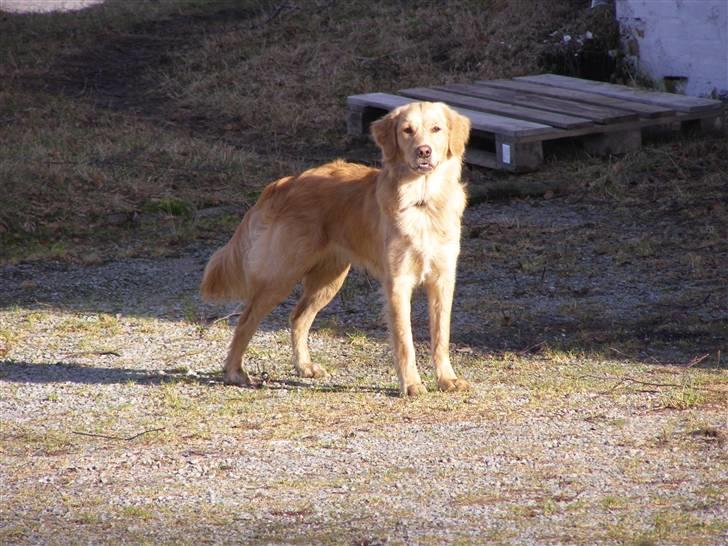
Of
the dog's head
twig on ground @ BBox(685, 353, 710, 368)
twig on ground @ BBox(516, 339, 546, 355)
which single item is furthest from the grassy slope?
twig on ground @ BBox(685, 353, 710, 368)

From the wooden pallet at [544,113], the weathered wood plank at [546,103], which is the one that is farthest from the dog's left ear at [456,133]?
the weathered wood plank at [546,103]

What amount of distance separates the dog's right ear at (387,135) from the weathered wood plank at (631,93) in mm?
5704

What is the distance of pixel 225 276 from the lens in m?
6.34

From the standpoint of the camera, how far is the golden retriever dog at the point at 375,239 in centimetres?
568

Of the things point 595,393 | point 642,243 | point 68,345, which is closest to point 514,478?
point 595,393

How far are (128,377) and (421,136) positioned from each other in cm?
188

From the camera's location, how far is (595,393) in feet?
18.3

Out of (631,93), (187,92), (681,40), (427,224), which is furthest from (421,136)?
(187,92)

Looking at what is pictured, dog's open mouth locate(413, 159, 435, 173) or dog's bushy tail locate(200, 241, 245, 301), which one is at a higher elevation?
dog's open mouth locate(413, 159, 435, 173)

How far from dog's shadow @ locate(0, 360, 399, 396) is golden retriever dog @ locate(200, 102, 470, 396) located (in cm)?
13

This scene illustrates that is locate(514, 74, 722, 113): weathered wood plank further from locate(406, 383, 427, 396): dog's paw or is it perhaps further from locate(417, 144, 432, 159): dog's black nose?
locate(406, 383, 427, 396): dog's paw

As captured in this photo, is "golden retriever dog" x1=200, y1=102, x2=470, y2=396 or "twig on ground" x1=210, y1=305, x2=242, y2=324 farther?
"twig on ground" x1=210, y1=305, x2=242, y2=324

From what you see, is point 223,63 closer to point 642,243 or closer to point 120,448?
point 642,243

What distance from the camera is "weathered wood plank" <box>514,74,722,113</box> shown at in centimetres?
1097
